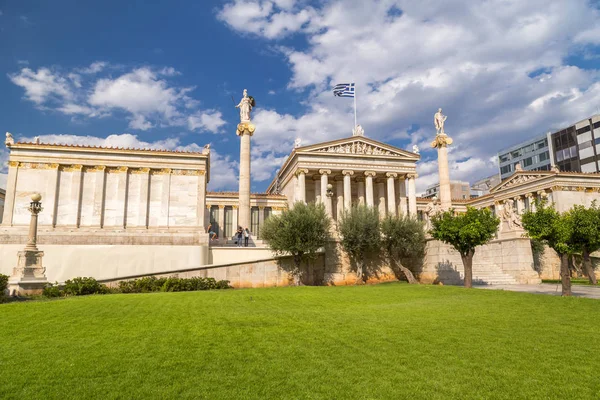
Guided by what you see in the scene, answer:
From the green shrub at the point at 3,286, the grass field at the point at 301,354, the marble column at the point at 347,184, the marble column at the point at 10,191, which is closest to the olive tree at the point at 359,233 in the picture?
the marble column at the point at 347,184

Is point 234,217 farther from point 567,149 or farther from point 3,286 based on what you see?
point 567,149

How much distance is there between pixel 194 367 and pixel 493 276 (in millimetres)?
27809

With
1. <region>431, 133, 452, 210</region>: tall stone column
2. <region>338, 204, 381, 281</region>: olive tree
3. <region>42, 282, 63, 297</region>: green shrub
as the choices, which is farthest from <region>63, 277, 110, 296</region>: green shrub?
<region>431, 133, 452, 210</region>: tall stone column

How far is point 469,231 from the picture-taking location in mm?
24172

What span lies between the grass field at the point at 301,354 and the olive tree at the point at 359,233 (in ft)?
59.4

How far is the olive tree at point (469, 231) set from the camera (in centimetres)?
2428

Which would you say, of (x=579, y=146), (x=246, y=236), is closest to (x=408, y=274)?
(x=246, y=236)

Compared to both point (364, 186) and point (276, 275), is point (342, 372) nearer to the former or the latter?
point (276, 275)

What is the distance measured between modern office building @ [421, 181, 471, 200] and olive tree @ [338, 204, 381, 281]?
57.7 metres

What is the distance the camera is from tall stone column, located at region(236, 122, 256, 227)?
40.3 metres

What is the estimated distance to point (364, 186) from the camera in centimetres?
5503

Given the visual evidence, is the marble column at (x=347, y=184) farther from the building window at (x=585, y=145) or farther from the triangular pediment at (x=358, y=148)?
the building window at (x=585, y=145)

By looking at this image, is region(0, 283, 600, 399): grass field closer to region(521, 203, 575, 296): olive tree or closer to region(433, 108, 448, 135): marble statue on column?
region(521, 203, 575, 296): olive tree

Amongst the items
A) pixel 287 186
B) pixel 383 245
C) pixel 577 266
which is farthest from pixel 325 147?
→ pixel 577 266
